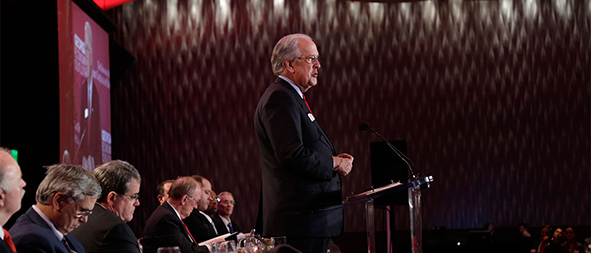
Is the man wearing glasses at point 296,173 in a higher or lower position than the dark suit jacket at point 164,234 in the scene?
higher

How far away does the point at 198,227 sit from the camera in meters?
4.81

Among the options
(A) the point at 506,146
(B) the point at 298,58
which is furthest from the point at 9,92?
(A) the point at 506,146

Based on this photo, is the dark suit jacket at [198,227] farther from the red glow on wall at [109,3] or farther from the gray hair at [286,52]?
the red glow on wall at [109,3]

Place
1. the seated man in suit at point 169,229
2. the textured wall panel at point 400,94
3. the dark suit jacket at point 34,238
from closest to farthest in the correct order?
1. the dark suit jacket at point 34,238
2. the seated man in suit at point 169,229
3. the textured wall panel at point 400,94

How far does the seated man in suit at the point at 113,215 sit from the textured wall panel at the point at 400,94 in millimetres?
5782

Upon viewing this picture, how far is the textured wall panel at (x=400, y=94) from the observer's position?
8.22 m

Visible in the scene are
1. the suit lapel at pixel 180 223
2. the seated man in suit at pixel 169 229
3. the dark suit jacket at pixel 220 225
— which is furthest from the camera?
the dark suit jacket at pixel 220 225

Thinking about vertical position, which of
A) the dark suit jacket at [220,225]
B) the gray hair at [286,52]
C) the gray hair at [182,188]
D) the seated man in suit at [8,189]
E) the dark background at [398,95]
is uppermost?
the dark background at [398,95]

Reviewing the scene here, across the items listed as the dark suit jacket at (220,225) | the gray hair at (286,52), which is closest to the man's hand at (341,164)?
the gray hair at (286,52)

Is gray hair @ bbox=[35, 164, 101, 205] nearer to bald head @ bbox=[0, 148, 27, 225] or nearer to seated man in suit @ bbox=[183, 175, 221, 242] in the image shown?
bald head @ bbox=[0, 148, 27, 225]

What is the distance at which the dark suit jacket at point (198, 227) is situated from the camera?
4747 millimetres

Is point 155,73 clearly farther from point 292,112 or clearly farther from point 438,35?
point 292,112

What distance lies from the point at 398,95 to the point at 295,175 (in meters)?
6.38

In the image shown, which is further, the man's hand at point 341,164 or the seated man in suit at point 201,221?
the seated man in suit at point 201,221
